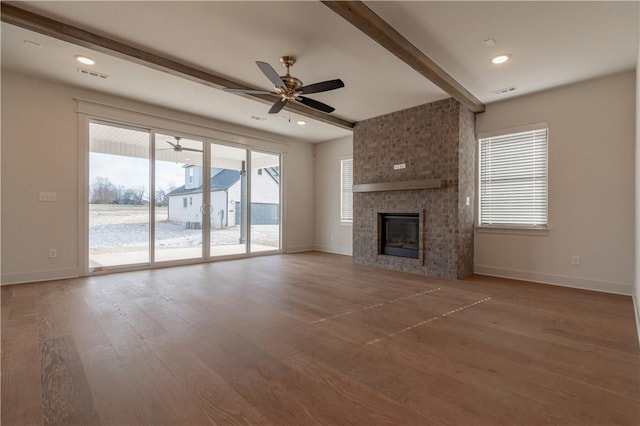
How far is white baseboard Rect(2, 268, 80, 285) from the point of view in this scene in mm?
3996

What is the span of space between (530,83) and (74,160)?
261 inches

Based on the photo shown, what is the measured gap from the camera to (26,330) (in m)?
2.53

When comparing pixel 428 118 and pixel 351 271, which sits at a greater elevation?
pixel 428 118

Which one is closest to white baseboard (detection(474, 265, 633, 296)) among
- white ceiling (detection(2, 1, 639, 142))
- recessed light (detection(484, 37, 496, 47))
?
Result: white ceiling (detection(2, 1, 639, 142))

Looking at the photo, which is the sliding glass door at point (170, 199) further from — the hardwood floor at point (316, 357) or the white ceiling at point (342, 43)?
the hardwood floor at point (316, 357)

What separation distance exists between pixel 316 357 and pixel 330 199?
18.1ft

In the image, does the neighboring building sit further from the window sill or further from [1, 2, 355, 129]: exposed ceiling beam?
the window sill

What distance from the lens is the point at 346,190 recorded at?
7.09 meters

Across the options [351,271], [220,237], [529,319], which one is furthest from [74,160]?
[529,319]

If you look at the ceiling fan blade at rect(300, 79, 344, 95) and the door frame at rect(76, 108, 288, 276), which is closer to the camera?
the ceiling fan blade at rect(300, 79, 344, 95)

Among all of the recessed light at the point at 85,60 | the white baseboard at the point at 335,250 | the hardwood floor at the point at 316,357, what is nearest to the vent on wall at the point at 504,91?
the hardwood floor at the point at 316,357

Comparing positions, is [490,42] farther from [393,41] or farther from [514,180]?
[514,180]

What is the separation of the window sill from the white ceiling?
6.62 feet

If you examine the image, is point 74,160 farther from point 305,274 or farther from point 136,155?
point 305,274
